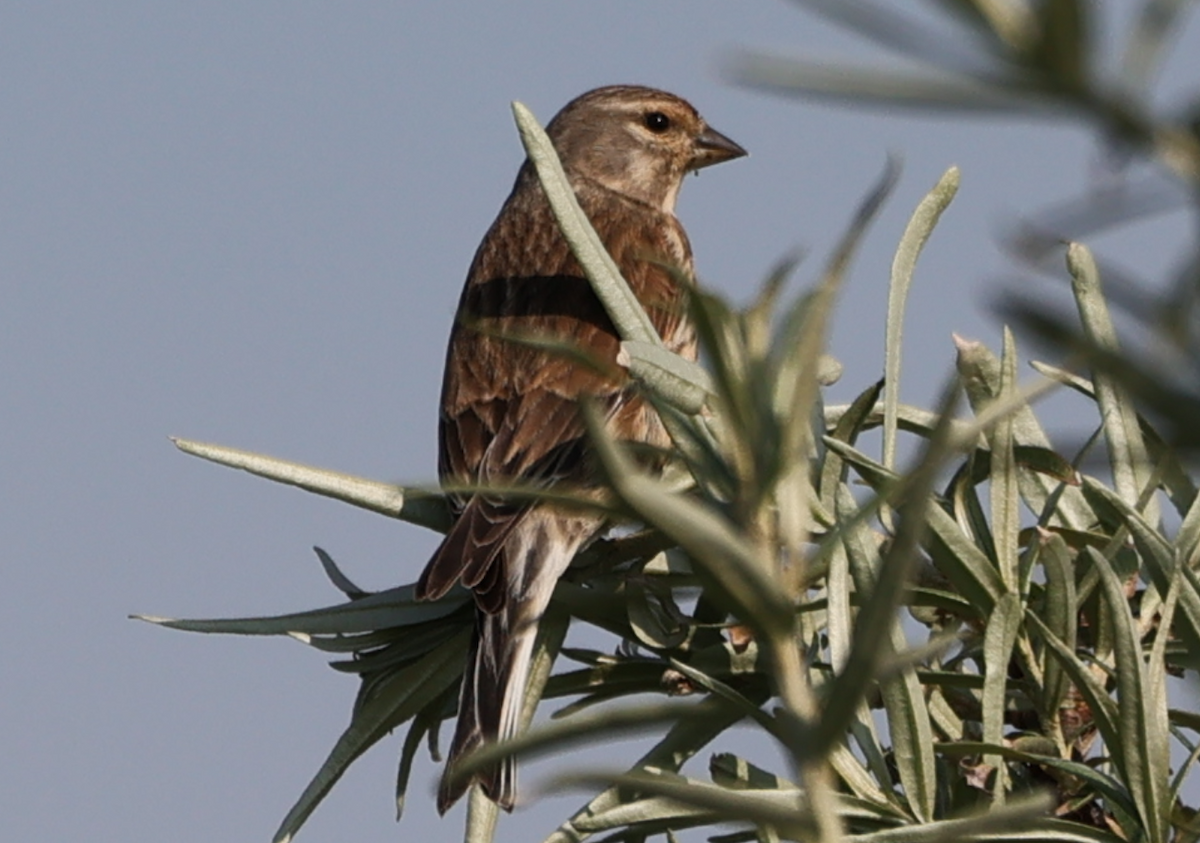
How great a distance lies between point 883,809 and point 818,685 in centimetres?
12

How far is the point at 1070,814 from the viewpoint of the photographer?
125cm

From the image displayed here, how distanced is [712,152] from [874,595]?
6.65m

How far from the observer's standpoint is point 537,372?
4.75m

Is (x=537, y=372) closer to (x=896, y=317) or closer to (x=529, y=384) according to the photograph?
(x=529, y=384)

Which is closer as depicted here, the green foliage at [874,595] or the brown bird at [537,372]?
the green foliage at [874,595]

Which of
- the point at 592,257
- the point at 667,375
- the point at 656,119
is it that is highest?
the point at 656,119

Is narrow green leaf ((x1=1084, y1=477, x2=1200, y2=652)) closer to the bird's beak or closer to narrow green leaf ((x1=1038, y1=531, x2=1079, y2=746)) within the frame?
narrow green leaf ((x1=1038, y1=531, x2=1079, y2=746))

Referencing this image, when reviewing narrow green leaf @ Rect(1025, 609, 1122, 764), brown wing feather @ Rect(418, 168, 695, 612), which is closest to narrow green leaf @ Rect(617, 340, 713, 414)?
narrow green leaf @ Rect(1025, 609, 1122, 764)

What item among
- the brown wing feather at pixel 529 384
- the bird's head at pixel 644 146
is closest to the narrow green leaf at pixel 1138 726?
the brown wing feather at pixel 529 384

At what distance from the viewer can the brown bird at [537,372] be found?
2756 millimetres

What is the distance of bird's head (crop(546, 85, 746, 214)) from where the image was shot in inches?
268

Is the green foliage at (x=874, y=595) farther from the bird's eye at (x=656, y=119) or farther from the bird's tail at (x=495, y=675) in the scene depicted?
the bird's eye at (x=656, y=119)

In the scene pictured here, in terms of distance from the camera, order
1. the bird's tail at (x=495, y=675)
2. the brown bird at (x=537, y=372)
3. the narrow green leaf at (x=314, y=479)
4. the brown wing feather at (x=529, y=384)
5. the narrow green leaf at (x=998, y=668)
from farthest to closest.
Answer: the brown wing feather at (x=529, y=384) < the brown bird at (x=537, y=372) < the bird's tail at (x=495, y=675) < the narrow green leaf at (x=314, y=479) < the narrow green leaf at (x=998, y=668)

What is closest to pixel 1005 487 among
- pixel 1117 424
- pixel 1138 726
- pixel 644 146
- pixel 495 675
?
pixel 1117 424
